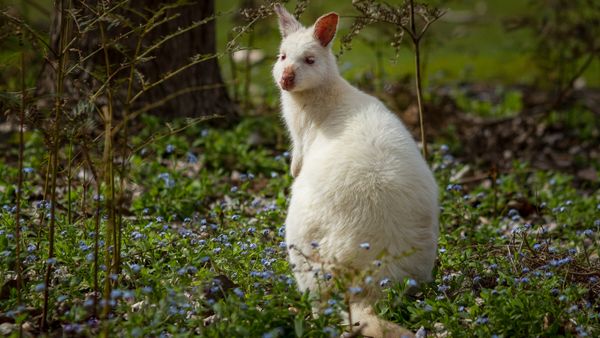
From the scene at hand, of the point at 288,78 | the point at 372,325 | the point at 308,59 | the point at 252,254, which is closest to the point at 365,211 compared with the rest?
the point at 372,325

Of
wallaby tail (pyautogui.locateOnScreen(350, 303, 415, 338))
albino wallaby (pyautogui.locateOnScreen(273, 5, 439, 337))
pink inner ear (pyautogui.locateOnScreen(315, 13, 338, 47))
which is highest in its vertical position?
pink inner ear (pyautogui.locateOnScreen(315, 13, 338, 47))

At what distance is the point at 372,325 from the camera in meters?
3.76

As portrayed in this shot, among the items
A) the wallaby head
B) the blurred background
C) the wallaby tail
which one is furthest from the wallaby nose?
the wallaby tail

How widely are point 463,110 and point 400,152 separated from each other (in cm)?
611

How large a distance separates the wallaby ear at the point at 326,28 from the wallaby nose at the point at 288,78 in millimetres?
372

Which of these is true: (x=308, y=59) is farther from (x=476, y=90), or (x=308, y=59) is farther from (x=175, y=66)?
(x=476, y=90)

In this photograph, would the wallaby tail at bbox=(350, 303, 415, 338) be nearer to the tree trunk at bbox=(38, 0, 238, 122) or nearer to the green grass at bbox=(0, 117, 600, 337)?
the green grass at bbox=(0, 117, 600, 337)

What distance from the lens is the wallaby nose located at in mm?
5062

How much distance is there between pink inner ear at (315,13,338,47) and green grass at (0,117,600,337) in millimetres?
1306

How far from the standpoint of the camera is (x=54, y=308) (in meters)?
3.83

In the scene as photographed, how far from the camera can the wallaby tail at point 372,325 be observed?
12.0 feet

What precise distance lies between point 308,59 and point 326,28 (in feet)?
0.81

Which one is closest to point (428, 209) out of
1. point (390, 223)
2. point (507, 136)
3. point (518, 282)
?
point (390, 223)

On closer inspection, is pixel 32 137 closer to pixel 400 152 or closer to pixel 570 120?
pixel 400 152
